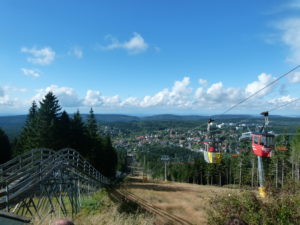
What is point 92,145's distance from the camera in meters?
37.0

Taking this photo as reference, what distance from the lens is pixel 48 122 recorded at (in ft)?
99.3

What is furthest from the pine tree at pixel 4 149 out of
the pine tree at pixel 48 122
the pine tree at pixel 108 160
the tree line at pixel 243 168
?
the tree line at pixel 243 168

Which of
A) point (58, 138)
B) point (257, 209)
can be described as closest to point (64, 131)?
point (58, 138)

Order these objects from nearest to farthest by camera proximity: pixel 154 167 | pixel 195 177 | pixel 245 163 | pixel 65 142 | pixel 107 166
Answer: pixel 65 142, pixel 107 166, pixel 245 163, pixel 195 177, pixel 154 167

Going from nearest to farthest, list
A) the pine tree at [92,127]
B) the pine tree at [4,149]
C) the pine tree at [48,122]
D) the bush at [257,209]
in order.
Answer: the bush at [257,209] → the pine tree at [48,122] → the pine tree at [4,149] → the pine tree at [92,127]

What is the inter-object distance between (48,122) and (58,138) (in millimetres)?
2449

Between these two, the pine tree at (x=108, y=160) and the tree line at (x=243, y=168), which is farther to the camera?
the pine tree at (x=108, y=160)

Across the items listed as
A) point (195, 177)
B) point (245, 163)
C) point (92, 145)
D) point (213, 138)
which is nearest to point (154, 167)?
point (195, 177)

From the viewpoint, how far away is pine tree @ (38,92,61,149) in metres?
29.1

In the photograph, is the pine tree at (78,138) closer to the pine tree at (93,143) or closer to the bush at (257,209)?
the pine tree at (93,143)

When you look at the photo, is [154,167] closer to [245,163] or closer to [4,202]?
[245,163]

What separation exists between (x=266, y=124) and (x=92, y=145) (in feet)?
90.6

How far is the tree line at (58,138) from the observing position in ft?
96.5

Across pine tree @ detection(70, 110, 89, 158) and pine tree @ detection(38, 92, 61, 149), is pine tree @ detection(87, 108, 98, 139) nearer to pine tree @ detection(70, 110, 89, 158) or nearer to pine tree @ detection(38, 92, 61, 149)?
pine tree @ detection(70, 110, 89, 158)
